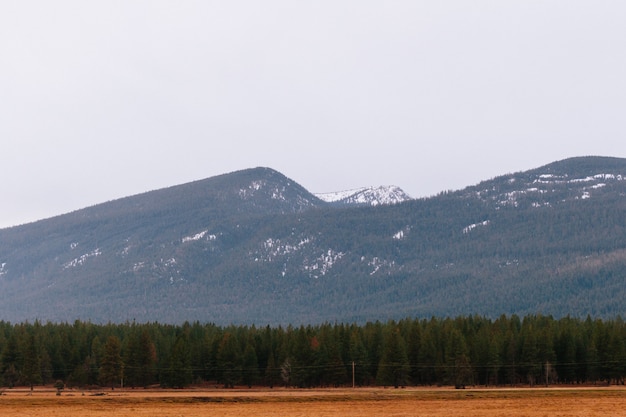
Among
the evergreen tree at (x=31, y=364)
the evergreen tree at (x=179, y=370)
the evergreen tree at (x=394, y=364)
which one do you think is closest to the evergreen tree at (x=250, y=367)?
the evergreen tree at (x=179, y=370)

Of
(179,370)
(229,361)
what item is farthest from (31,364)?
(229,361)

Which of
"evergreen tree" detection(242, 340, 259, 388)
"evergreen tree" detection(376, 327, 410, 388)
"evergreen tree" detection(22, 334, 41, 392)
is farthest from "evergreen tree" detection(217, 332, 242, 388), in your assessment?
"evergreen tree" detection(22, 334, 41, 392)

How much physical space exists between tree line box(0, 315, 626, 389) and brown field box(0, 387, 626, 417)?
32.1 metres

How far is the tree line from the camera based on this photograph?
150m

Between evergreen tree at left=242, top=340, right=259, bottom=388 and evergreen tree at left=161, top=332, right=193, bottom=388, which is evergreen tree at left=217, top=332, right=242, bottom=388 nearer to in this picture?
evergreen tree at left=242, top=340, right=259, bottom=388

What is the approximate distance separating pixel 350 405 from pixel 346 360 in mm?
57275

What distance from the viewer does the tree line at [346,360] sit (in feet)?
491

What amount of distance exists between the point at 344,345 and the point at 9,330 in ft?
221

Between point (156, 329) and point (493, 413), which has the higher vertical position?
point (156, 329)

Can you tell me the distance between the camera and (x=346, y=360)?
155500 millimetres

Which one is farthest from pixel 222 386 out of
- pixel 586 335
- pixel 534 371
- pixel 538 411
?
pixel 538 411

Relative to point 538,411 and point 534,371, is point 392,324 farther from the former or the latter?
point 538,411

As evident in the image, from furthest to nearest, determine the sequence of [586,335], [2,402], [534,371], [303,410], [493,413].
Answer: [586,335]
[534,371]
[2,402]
[303,410]
[493,413]

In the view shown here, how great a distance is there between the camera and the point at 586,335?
15888cm
